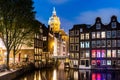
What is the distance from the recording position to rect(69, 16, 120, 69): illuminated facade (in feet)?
229

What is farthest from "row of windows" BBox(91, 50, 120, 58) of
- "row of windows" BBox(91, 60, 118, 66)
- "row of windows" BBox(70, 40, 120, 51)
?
"row of windows" BBox(70, 40, 120, 51)

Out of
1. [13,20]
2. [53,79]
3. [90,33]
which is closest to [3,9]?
[13,20]

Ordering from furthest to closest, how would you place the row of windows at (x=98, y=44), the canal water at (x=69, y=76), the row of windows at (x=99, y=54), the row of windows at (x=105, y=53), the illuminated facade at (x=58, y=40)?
the illuminated facade at (x=58, y=40) < the row of windows at (x=98, y=44) < the row of windows at (x=99, y=54) < the row of windows at (x=105, y=53) < the canal water at (x=69, y=76)

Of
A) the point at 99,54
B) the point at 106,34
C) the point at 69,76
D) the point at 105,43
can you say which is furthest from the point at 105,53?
the point at 69,76

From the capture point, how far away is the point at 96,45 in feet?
237

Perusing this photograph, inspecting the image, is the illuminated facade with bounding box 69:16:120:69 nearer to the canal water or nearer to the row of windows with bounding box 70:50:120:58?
the row of windows with bounding box 70:50:120:58

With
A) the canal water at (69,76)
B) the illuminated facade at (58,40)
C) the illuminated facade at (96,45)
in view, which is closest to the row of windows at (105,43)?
the illuminated facade at (96,45)

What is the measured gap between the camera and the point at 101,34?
236 feet

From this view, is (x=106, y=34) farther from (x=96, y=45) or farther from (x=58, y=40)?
(x=58, y=40)

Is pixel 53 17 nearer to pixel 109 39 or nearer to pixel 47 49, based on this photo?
pixel 47 49

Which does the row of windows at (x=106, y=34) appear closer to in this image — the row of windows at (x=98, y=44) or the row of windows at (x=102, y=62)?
the row of windows at (x=98, y=44)

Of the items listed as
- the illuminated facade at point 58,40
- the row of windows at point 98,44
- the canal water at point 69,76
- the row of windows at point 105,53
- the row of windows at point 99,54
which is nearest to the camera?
the canal water at point 69,76

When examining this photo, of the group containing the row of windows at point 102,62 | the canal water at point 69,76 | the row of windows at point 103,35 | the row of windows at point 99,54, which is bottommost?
the canal water at point 69,76

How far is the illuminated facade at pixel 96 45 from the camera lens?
229 feet
